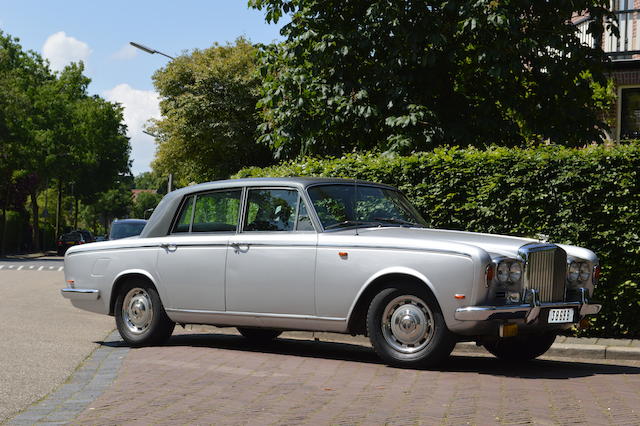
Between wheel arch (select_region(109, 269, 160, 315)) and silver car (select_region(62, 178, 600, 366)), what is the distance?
0.02 meters

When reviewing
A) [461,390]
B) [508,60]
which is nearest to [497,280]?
[461,390]

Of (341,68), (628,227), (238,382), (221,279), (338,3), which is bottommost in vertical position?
(238,382)

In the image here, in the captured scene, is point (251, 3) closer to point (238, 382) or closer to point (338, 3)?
point (338, 3)

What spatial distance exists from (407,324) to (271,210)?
2017 millimetres

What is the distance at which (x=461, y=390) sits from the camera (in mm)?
6797

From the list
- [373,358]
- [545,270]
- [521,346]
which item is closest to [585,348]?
[521,346]

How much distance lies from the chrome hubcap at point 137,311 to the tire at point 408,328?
2.98 meters

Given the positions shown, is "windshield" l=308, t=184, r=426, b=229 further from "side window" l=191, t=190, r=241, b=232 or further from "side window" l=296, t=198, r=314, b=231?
"side window" l=191, t=190, r=241, b=232

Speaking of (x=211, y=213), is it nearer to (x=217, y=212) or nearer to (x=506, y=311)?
(x=217, y=212)

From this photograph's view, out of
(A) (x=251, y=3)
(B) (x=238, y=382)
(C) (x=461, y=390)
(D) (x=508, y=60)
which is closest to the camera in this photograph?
(C) (x=461, y=390)

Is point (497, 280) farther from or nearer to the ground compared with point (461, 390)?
farther from the ground

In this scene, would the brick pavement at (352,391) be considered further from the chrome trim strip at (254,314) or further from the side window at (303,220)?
the side window at (303,220)

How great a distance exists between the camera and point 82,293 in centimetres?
1033

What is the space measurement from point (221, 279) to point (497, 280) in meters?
2.95
